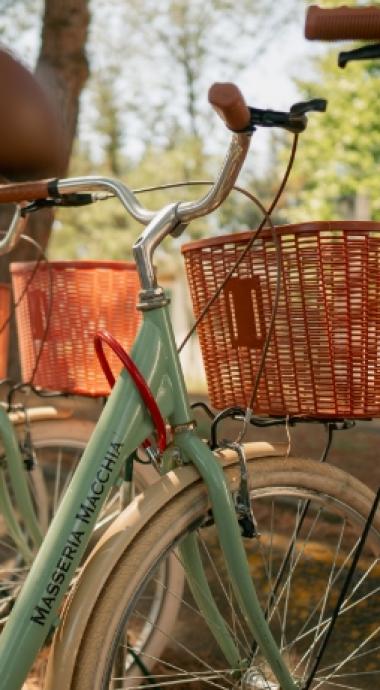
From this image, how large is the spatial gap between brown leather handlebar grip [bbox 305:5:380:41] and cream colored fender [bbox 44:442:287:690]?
776 millimetres

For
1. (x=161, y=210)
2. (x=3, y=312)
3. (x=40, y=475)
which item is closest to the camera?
(x=161, y=210)

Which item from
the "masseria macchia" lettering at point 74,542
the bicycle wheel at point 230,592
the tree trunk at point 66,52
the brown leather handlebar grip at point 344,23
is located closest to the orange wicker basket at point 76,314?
the bicycle wheel at point 230,592

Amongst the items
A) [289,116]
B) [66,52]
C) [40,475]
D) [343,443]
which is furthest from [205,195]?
[66,52]

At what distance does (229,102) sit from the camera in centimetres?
151

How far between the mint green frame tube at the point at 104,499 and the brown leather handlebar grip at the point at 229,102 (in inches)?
15.4

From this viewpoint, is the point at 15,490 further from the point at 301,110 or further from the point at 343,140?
the point at 343,140

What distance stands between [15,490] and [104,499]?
1096 millimetres

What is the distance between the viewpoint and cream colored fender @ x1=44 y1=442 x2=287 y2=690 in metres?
1.61

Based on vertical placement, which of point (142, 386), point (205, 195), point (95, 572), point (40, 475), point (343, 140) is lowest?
point (343, 140)

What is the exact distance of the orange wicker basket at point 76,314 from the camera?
9.03ft

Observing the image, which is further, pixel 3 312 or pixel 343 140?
pixel 343 140

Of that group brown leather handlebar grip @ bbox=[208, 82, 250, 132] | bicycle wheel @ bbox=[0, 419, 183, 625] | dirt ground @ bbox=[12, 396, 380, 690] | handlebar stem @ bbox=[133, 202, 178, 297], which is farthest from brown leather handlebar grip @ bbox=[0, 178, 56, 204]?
dirt ground @ bbox=[12, 396, 380, 690]

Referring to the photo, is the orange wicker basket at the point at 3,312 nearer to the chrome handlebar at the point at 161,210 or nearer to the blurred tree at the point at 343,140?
the chrome handlebar at the point at 161,210

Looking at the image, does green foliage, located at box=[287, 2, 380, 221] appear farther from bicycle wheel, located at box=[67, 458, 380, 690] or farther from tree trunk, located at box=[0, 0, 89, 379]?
bicycle wheel, located at box=[67, 458, 380, 690]
